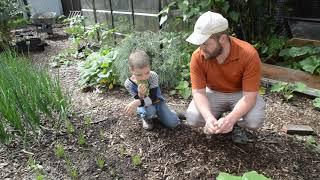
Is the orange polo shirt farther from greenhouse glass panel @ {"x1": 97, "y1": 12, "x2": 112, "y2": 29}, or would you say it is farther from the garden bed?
greenhouse glass panel @ {"x1": 97, "y1": 12, "x2": 112, "y2": 29}

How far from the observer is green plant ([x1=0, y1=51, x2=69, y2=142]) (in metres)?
2.48

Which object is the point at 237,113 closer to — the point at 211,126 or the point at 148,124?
the point at 211,126

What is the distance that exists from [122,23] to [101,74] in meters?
2.23

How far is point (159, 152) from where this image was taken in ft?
8.07

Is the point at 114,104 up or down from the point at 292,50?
down

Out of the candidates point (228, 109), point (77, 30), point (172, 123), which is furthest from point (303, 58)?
point (77, 30)

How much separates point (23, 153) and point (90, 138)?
1.69 ft

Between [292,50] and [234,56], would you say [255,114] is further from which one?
[292,50]

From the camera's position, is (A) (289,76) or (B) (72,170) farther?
(A) (289,76)

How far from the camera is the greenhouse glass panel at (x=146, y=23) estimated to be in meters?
4.97

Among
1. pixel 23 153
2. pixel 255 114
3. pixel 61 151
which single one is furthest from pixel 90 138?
pixel 255 114

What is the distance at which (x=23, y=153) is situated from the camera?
2543 millimetres

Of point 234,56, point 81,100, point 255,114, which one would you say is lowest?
point 81,100

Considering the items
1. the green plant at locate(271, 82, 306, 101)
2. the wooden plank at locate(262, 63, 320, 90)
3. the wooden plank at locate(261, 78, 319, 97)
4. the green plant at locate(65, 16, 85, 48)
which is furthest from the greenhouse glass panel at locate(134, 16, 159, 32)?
the green plant at locate(271, 82, 306, 101)
